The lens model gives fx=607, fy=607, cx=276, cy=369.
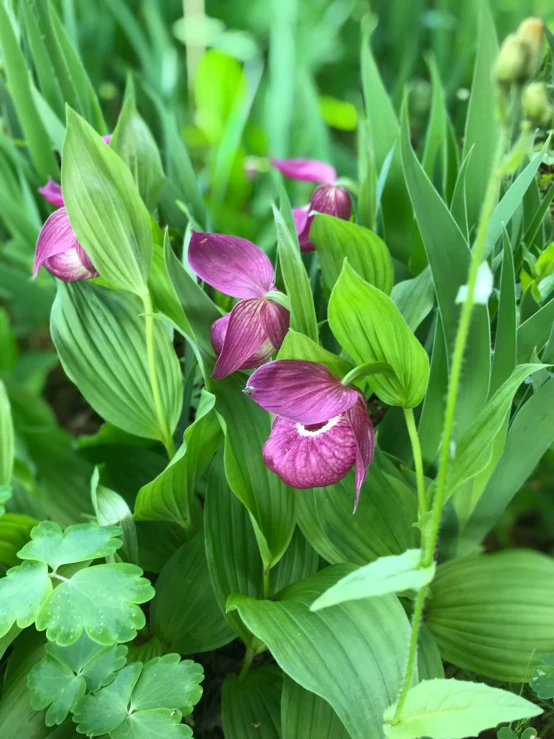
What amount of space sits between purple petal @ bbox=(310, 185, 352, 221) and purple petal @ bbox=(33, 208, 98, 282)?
0.27 meters

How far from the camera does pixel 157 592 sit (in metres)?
0.65

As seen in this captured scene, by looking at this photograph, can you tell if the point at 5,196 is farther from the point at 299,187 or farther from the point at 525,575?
the point at 525,575

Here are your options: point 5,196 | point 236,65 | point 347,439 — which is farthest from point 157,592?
point 236,65

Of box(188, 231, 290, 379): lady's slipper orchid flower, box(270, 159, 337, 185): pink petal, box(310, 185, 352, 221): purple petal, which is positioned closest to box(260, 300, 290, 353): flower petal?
box(188, 231, 290, 379): lady's slipper orchid flower

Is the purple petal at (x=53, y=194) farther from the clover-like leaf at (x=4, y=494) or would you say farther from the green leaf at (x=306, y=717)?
the green leaf at (x=306, y=717)

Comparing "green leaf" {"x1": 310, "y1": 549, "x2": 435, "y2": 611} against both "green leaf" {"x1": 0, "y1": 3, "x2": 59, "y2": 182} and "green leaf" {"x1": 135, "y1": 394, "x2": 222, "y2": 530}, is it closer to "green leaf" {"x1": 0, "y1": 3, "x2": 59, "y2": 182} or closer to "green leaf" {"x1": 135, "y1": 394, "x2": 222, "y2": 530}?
"green leaf" {"x1": 135, "y1": 394, "x2": 222, "y2": 530}

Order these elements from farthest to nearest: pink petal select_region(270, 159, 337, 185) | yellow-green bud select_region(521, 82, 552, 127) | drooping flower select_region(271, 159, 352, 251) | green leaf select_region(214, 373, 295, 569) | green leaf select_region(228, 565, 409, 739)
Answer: pink petal select_region(270, 159, 337, 185)
drooping flower select_region(271, 159, 352, 251)
green leaf select_region(214, 373, 295, 569)
green leaf select_region(228, 565, 409, 739)
yellow-green bud select_region(521, 82, 552, 127)

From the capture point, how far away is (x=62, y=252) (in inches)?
23.2

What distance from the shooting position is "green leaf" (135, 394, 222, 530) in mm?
554

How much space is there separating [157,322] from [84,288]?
0.09 m

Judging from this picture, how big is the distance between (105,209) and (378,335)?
0.27 metres

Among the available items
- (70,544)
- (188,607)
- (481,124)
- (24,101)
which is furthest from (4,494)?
(481,124)

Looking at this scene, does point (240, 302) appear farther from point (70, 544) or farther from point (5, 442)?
point (5, 442)

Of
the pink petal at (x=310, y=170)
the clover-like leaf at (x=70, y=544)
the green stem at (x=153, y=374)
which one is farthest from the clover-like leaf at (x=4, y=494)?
the pink petal at (x=310, y=170)
